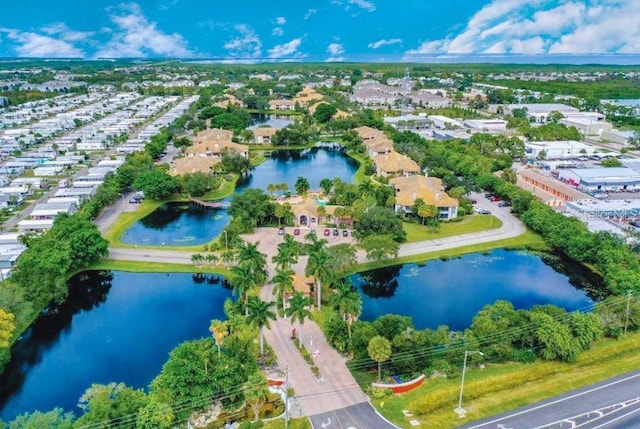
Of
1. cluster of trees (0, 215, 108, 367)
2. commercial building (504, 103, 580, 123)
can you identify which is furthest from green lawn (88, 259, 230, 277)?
commercial building (504, 103, 580, 123)

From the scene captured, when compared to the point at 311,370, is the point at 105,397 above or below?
above

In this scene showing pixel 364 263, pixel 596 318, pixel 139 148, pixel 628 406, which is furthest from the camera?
pixel 139 148

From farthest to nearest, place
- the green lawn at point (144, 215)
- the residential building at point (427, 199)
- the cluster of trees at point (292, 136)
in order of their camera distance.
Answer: the cluster of trees at point (292, 136) < the residential building at point (427, 199) < the green lawn at point (144, 215)

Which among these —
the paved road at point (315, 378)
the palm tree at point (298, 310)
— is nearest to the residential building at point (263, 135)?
the paved road at point (315, 378)

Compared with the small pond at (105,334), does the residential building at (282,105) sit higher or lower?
higher

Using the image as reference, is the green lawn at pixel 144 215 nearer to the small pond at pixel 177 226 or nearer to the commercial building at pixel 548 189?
the small pond at pixel 177 226

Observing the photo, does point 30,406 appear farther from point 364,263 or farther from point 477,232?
point 477,232

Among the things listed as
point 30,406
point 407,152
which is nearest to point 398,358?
point 30,406
